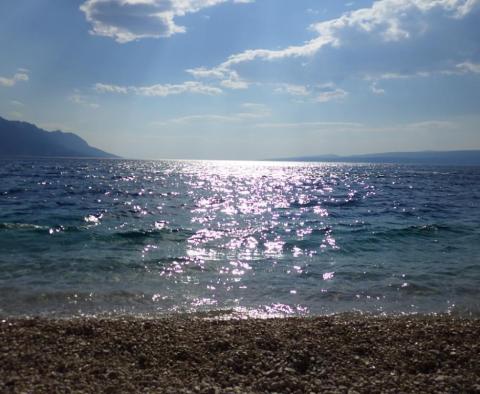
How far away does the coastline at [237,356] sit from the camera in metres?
6.24

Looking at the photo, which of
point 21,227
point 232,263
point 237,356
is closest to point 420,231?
point 232,263

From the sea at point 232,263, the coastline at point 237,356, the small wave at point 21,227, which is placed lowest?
the sea at point 232,263

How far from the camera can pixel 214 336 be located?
26.8 feet

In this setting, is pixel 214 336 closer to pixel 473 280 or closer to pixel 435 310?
pixel 435 310

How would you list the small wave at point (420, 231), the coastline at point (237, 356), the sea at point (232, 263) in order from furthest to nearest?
the small wave at point (420, 231) < the sea at point (232, 263) < the coastline at point (237, 356)

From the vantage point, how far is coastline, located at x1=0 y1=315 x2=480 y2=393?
6.24 m

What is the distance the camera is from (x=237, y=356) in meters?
7.23

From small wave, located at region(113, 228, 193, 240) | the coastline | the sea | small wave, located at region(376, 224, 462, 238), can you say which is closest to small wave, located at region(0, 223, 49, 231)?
the sea

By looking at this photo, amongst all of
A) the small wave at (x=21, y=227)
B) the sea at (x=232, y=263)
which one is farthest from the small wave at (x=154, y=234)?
the small wave at (x=21, y=227)

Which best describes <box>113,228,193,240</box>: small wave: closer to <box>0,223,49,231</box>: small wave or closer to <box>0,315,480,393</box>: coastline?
<box>0,223,49,231</box>: small wave

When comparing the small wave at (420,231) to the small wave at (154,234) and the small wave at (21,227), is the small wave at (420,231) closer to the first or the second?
the small wave at (154,234)

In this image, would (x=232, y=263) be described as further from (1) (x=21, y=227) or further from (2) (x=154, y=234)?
(1) (x=21, y=227)

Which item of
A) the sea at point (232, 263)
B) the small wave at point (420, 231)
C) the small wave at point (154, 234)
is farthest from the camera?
the small wave at point (420, 231)

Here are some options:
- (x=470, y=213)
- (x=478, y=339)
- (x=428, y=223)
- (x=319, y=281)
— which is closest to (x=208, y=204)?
(x=428, y=223)
